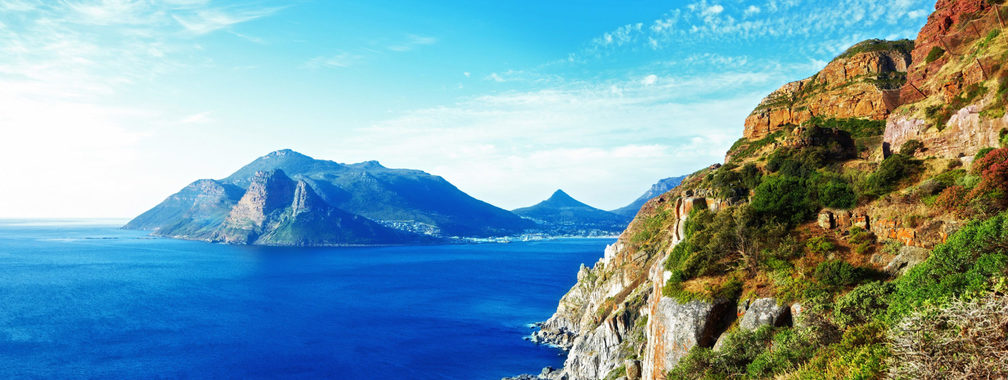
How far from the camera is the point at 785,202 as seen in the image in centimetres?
3391

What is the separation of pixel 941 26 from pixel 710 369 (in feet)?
121

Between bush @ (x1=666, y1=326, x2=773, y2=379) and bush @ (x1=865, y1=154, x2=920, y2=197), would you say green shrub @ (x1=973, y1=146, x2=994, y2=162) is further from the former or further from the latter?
bush @ (x1=666, y1=326, x2=773, y2=379)

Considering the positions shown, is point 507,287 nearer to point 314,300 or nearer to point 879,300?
point 314,300

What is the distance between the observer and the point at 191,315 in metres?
97.1

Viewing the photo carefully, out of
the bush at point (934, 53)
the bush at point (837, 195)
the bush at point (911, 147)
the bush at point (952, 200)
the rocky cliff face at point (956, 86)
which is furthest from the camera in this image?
the bush at point (934, 53)

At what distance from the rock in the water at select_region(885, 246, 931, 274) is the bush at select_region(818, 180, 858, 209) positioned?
20.9 ft

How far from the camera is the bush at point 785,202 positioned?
33125 mm

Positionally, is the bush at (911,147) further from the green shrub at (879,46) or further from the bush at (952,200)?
the green shrub at (879,46)

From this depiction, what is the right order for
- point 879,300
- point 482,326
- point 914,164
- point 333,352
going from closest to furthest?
1. point 879,300
2. point 914,164
3. point 333,352
4. point 482,326

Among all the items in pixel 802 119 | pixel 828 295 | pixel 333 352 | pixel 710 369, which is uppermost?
pixel 802 119

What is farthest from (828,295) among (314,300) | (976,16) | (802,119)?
(314,300)

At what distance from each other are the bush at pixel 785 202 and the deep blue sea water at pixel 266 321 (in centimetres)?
4070

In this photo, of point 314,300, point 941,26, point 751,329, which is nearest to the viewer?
point 751,329

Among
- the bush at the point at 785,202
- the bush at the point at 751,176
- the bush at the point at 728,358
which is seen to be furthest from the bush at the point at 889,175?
the bush at the point at 728,358
